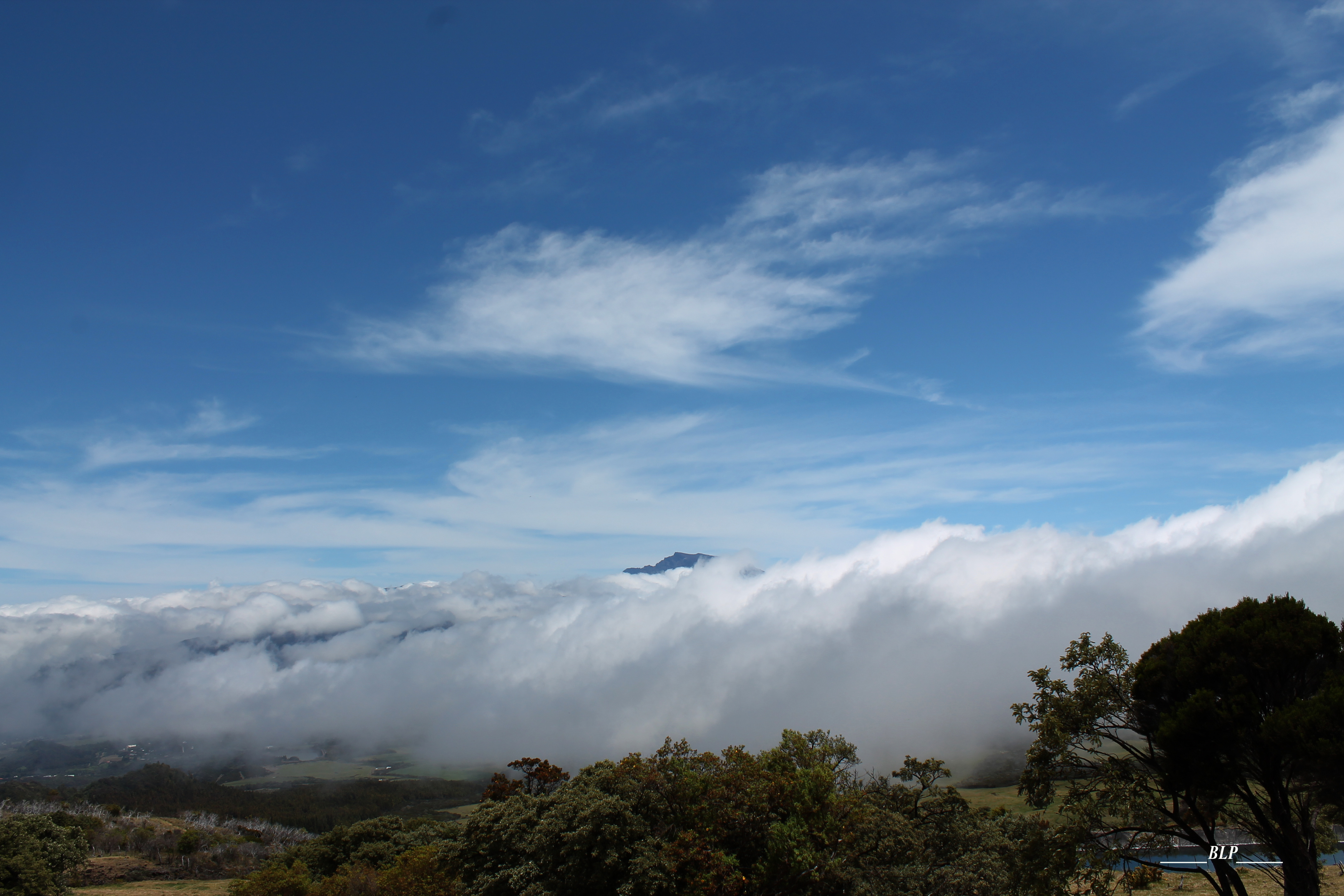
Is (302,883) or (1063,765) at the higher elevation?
(1063,765)

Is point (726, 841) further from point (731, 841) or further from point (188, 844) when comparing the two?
point (188, 844)

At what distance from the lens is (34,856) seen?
62625 mm

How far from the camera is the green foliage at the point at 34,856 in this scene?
198ft

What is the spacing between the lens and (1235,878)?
2844 cm

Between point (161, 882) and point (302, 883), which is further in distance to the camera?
point (161, 882)

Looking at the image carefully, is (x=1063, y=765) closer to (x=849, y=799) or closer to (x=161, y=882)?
(x=849, y=799)

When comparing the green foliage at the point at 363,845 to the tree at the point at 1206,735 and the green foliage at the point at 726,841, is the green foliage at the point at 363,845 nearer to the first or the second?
the green foliage at the point at 726,841

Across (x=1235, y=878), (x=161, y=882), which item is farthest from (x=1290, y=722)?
(x=161, y=882)

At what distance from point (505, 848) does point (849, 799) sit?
823 inches

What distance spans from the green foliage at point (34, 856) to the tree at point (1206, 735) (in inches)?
3008

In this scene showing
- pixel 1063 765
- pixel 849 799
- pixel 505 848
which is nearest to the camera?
pixel 1063 765

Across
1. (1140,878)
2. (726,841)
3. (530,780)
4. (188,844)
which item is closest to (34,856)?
(530,780)

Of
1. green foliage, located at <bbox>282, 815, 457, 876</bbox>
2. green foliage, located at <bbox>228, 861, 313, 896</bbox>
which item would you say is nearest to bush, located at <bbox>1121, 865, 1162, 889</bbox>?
green foliage, located at <bbox>282, 815, 457, 876</bbox>

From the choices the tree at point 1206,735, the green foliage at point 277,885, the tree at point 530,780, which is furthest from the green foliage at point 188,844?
the tree at point 1206,735
